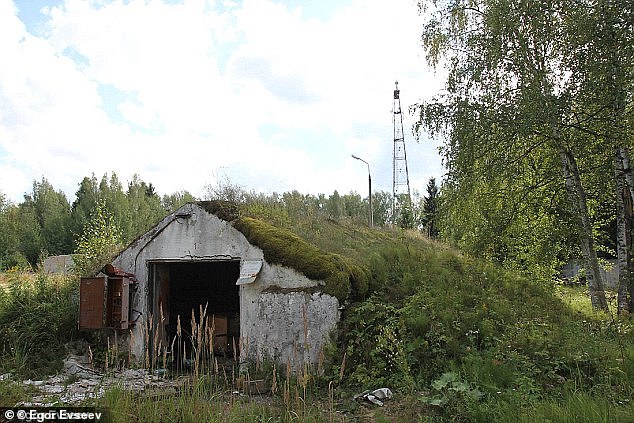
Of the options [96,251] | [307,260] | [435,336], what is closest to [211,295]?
[96,251]

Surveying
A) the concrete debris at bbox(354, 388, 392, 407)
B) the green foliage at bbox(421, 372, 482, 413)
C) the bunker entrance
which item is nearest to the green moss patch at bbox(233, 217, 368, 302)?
the concrete debris at bbox(354, 388, 392, 407)

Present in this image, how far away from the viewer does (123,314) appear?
965 cm

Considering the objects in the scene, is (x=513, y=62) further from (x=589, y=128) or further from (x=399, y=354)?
(x=399, y=354)

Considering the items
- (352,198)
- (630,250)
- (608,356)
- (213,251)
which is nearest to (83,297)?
(213,251)

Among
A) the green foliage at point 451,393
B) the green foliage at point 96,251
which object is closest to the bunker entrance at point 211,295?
the green foliage at point 96,251

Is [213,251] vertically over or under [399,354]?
over

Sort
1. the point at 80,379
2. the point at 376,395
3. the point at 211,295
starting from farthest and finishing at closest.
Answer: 1. the point at 211,295
2. the point at 80,379
3. the point at 376,395

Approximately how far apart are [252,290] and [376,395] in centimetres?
329

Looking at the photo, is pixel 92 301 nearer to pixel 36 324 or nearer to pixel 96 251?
pixel 36 324

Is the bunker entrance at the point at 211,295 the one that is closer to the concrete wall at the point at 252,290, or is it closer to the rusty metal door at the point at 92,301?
the concrete wall at the point at 252,290

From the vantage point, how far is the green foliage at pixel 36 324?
30.3 feet

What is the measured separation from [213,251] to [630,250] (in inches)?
352

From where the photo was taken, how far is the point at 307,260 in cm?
911

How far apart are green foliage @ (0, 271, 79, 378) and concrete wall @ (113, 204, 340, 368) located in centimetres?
135
